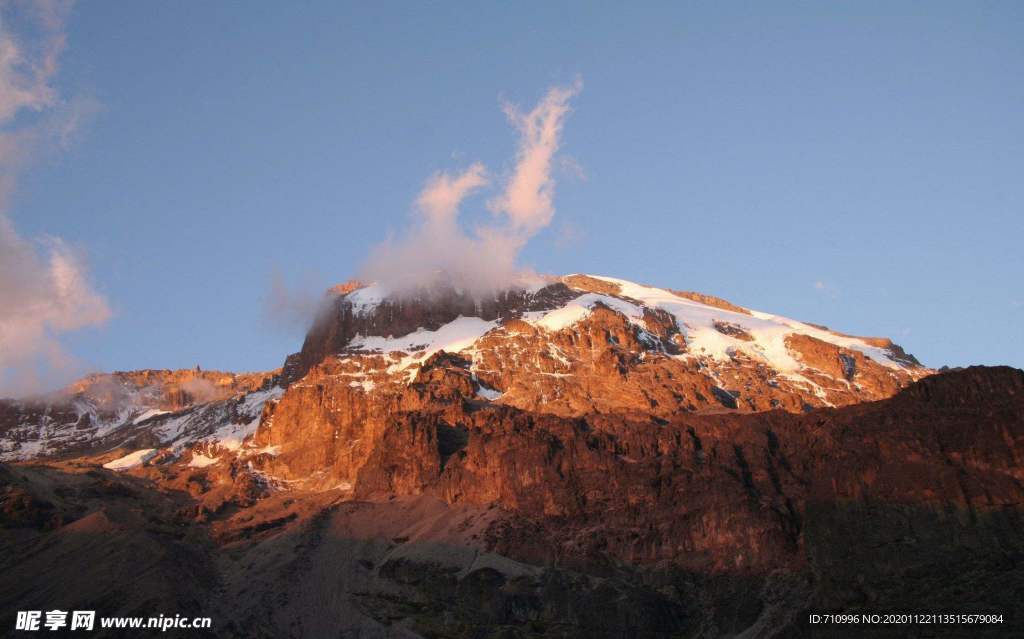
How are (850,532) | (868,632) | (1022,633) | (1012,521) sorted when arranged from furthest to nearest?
1. (850,532)
2. (1012,521)
3. (868,632)
4. (1022,633)

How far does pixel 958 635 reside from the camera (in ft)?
493

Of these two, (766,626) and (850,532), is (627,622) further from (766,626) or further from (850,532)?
(850,532)

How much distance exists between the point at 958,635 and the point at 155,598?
435 ft

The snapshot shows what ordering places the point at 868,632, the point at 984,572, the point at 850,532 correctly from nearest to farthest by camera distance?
1. the point at 868,632
2. the point at 984,572
3. the point at 850,532

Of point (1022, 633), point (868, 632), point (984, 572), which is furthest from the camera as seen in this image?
point (984, 572)

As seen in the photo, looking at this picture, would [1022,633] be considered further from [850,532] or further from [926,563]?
[850,532]

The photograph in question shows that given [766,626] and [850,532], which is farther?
[850,532]

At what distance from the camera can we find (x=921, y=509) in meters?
196

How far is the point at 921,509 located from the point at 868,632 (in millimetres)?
41369

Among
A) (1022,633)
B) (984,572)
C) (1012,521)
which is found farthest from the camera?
(1012,521)

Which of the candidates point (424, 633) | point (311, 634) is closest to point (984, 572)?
point (424, 633)

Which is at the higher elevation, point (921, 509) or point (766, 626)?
point (921, 509)

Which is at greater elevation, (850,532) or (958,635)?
(850,532)

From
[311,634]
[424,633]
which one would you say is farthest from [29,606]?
[424,633]
